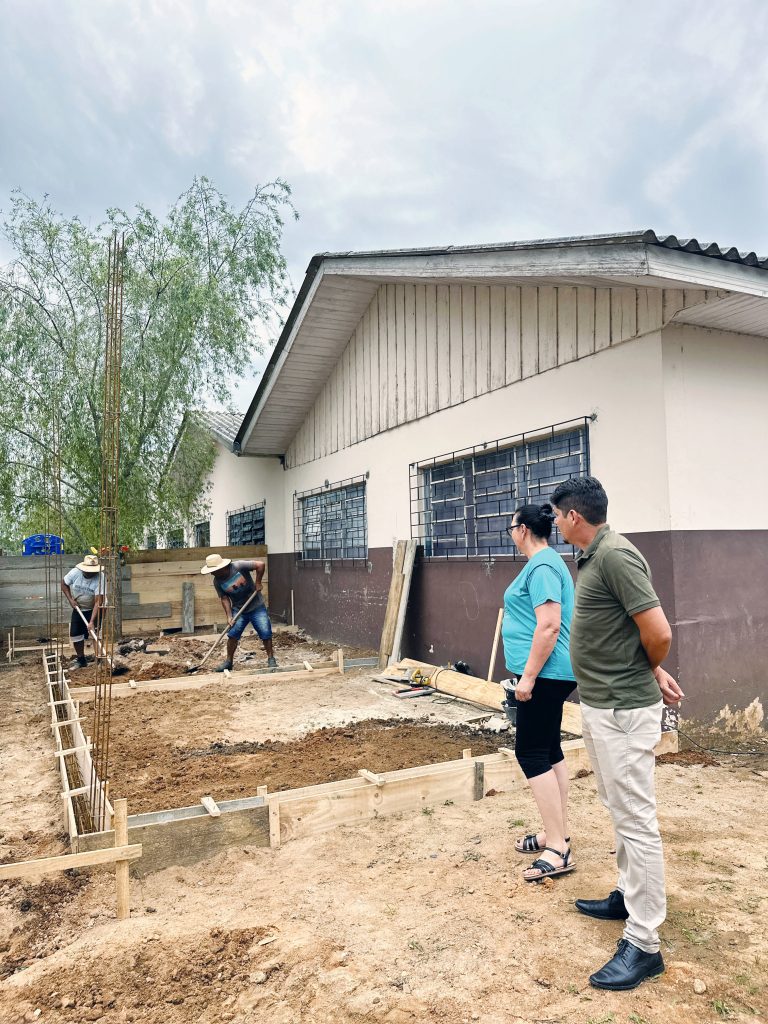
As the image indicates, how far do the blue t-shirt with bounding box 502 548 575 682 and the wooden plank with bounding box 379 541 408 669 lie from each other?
5537 mm

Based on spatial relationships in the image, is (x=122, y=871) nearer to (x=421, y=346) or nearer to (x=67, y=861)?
(x=67, y=861)

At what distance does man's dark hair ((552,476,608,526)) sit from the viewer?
2.68 meters

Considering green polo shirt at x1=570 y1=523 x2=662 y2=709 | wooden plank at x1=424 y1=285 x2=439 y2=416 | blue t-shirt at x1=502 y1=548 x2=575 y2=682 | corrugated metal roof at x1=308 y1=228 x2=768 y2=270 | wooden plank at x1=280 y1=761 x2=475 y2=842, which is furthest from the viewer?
wooden plank at x1=424 y1=285 x2=439 y2=416

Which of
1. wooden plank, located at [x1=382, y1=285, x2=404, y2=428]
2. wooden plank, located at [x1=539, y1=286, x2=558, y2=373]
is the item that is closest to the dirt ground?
wooden plank, located at [x1=539, y1=286, x2=558, y2=373]

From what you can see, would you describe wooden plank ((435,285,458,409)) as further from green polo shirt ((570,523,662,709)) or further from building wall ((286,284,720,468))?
green polo shirt ((570,523,662,709))

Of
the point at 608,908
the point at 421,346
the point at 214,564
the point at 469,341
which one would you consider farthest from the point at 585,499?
the point at 214,564

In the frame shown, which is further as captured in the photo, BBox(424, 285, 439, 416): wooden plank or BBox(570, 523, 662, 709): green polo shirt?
BBox(424, 285, 439, 416): wooden plank

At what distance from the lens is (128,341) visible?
11320mm

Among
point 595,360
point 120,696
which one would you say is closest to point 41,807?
point 120,696

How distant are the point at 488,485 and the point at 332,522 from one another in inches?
191

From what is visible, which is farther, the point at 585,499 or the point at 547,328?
the point at 547,328

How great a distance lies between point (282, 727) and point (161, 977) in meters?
3.68

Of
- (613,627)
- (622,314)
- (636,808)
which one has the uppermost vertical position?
(622,314)

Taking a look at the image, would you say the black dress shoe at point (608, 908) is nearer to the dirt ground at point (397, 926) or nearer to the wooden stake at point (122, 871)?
the dirt ground at point (397, 926)
